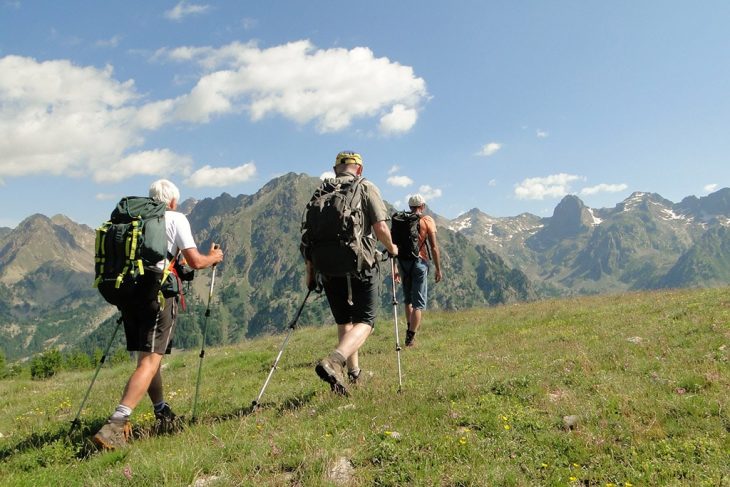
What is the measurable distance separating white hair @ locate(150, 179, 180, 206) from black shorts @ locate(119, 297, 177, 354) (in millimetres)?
1486

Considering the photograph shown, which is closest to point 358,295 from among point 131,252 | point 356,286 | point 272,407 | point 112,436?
point 356,286

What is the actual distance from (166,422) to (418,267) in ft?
24.4

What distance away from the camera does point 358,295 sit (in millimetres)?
7402

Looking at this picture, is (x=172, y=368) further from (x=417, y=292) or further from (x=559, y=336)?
(x=559, y=336)

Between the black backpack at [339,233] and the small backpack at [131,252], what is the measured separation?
2043mm

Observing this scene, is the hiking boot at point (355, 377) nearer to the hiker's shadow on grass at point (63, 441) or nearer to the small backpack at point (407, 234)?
the hiker's shadow on grass at point (63, 441)

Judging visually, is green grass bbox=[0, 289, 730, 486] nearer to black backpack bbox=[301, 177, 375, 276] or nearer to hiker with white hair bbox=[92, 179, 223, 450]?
hiker with white hair bbox=[92, 179, 223, 450]

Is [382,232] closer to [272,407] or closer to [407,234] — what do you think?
[272,407]

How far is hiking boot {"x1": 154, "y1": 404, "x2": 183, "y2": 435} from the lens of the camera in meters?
6.85

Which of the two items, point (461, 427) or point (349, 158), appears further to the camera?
point (349, 158)

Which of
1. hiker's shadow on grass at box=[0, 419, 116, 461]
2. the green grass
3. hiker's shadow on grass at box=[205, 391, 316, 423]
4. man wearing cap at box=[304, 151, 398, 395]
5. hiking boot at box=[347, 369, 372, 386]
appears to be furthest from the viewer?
hiking boot at box=[347, 369, 372, 386]

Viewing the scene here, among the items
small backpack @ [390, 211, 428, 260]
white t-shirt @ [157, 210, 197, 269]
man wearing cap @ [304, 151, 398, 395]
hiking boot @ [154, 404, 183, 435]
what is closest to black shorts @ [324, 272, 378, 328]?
man wearing cap @ [304, 151, 398, 395]

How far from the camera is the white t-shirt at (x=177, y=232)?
662 centimetres

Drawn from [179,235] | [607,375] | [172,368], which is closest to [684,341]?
[607,375]
